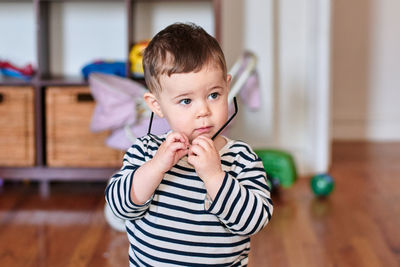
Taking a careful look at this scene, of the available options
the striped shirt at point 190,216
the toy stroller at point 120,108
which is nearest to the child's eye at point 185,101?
the striped shirt at point 190,216

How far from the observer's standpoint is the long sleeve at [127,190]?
3.52 feet

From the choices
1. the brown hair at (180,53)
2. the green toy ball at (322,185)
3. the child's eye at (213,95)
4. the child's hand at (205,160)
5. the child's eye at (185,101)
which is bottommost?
the green toy ball at (322,185)

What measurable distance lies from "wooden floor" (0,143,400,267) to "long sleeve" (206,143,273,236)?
0.81 metres

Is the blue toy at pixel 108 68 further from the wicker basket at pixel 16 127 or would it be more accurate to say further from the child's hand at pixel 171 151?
the child's hand at pixel 171 151

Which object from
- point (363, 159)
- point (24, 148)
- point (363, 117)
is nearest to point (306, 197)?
point (363, 159)

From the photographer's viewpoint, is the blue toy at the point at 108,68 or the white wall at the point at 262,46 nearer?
the blue toy at the point at 108,68

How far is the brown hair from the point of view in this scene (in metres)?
1.02

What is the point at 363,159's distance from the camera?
331 cm

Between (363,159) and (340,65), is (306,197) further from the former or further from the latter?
(340,65)

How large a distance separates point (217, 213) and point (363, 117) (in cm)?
304

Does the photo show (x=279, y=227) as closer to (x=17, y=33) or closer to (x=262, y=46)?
(x=262, y=46)

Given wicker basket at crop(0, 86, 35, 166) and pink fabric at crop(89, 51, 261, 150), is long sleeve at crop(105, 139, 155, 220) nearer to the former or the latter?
pink fabric at crop(89, 51, 261, 150)

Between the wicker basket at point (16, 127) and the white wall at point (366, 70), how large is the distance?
1.97m

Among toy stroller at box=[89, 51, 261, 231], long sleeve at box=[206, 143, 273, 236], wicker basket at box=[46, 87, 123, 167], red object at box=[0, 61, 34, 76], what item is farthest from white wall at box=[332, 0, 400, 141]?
long sleeve at box=[206, 143, 273, 236]
